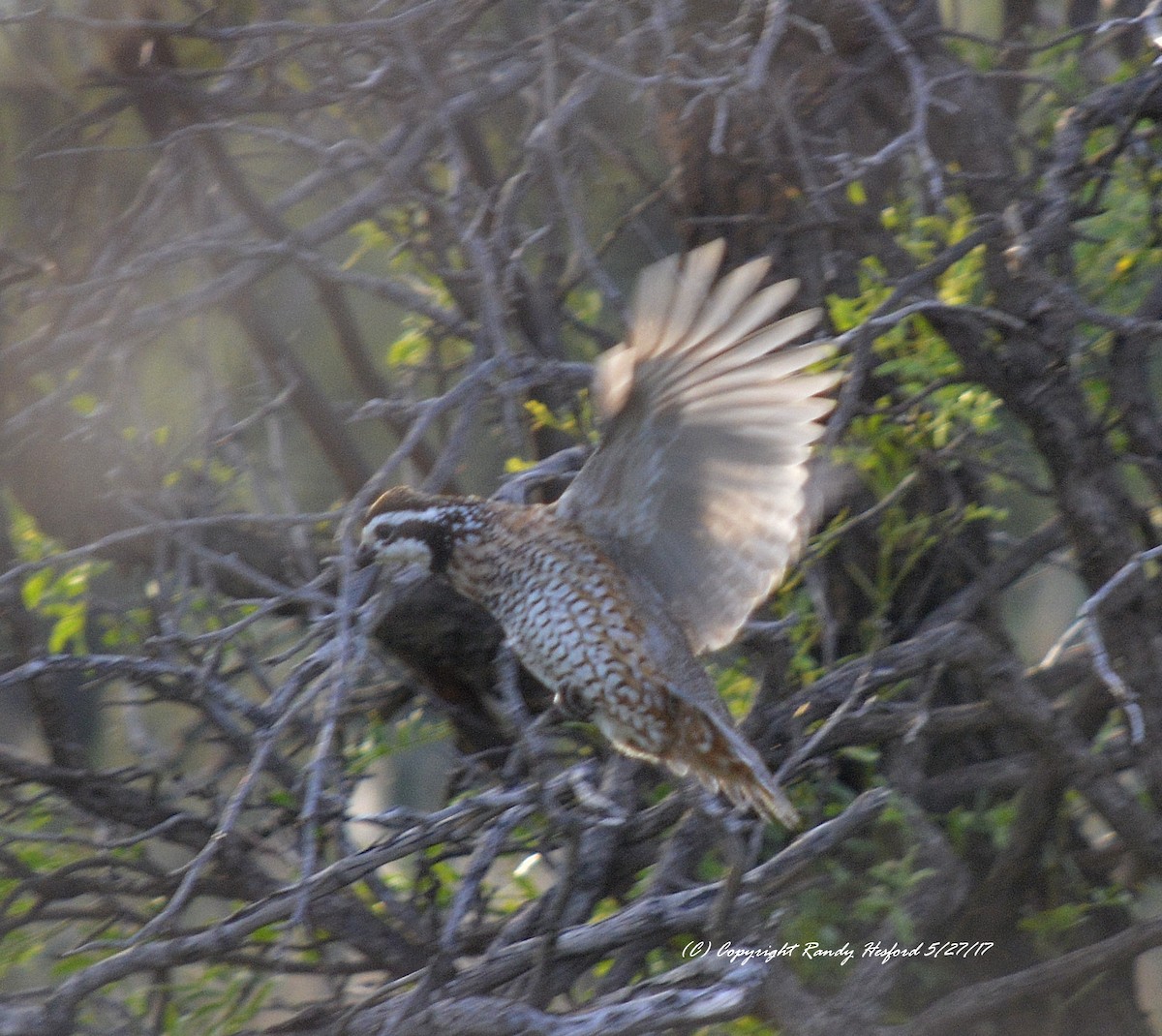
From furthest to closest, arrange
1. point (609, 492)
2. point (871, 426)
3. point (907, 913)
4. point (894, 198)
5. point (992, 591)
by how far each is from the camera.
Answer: point (894, 198) < point (992, 591) < point (871, 426) < point (907, 913) < point (609, 492)

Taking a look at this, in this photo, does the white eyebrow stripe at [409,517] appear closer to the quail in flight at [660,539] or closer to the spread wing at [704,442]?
the quail in flight at [660,539]

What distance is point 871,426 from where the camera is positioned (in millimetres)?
3398

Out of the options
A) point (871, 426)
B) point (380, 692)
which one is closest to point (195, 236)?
point (380, 692)

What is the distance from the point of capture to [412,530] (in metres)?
2.97

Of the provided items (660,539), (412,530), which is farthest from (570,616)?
(412,530)

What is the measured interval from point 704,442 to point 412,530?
0.67 m

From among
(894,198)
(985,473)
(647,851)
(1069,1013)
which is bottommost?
(1069,1013)

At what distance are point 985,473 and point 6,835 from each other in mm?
2637

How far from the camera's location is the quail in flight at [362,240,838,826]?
2.58m

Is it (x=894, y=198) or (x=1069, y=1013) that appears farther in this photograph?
(x=894, y=198)

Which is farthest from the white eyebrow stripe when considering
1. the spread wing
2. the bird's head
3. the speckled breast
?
the spread wing

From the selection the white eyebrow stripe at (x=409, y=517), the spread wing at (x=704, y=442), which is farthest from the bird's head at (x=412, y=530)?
the spread wing at (x=704, y=442)

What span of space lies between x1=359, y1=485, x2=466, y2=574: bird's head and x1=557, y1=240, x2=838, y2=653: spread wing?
0.84 ft

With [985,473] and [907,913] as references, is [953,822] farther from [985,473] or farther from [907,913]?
[985,473]
